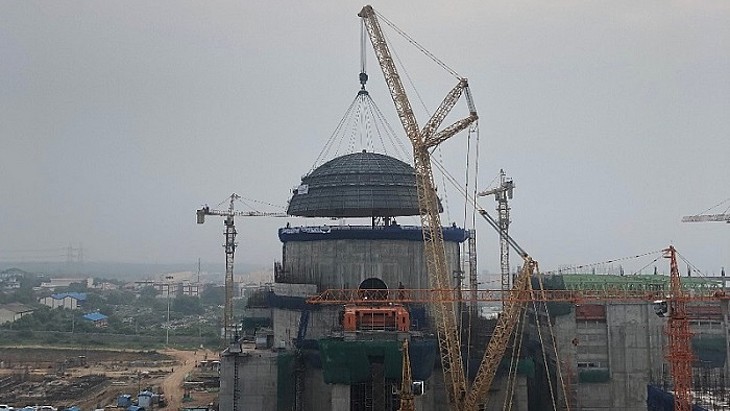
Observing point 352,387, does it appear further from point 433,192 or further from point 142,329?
point 142,329

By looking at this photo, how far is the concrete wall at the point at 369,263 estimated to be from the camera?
7638cm

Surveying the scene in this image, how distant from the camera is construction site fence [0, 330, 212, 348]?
157750 mm

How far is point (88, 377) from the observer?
372 feet

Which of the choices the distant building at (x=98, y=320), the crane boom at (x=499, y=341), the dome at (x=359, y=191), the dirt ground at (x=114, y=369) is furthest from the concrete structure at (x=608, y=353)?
the distant building at (x=98, y=320)

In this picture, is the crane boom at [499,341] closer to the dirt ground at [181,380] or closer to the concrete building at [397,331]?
the concrete building at [397,331]

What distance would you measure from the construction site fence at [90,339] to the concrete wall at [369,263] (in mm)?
96236

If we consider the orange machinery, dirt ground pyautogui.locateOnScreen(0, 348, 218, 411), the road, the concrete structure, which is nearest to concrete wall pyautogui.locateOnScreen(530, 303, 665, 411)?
the concrete structure

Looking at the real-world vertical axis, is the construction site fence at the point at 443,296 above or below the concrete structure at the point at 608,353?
above

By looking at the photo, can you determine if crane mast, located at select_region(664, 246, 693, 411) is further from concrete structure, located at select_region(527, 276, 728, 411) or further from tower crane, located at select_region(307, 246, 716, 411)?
concrete structure, located at select_region(527, 276, 728, 411)

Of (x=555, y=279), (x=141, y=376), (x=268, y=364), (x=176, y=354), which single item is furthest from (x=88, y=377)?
(x=555, y=279)

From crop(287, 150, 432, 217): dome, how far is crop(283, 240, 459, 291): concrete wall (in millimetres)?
4176

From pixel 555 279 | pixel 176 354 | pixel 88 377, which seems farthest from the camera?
pixel 176 354

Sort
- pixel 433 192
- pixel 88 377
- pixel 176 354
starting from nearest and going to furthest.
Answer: pixel 433 192
pixel 88 377
pixel 176 354

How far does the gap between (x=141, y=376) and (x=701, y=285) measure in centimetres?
9116
